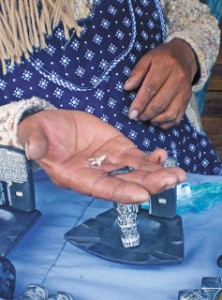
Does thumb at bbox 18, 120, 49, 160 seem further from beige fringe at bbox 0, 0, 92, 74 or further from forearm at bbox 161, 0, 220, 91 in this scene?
forearm at bbox 161, 0, 220, 91

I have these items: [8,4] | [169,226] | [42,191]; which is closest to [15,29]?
[8,4]

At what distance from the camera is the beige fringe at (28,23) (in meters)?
0.85

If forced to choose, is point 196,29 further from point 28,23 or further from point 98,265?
point 98,265

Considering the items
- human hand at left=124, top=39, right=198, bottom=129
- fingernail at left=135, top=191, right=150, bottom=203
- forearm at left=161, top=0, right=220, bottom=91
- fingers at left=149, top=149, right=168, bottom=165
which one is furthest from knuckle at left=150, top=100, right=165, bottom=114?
fingernail at left=135, top=191, right=150, bottom=203

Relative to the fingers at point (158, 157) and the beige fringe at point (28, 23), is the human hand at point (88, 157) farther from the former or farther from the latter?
the beige fringe at point (28, 23)

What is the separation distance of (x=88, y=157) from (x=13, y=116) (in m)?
0.14

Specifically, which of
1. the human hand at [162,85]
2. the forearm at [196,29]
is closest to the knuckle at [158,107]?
the human hand at [162,85]

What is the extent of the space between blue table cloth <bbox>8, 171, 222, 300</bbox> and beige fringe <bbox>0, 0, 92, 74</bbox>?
0.25 metres

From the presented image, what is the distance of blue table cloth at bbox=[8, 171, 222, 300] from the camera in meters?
0.65

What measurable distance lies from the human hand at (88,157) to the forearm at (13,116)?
3 centimetres

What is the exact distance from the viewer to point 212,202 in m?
0.82

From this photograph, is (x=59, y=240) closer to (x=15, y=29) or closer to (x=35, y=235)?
(x=35, y=235)

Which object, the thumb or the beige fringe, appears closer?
the thumb

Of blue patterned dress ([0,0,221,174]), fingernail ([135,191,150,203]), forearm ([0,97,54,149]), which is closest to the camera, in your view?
fingernail ([135,191,150,203])
